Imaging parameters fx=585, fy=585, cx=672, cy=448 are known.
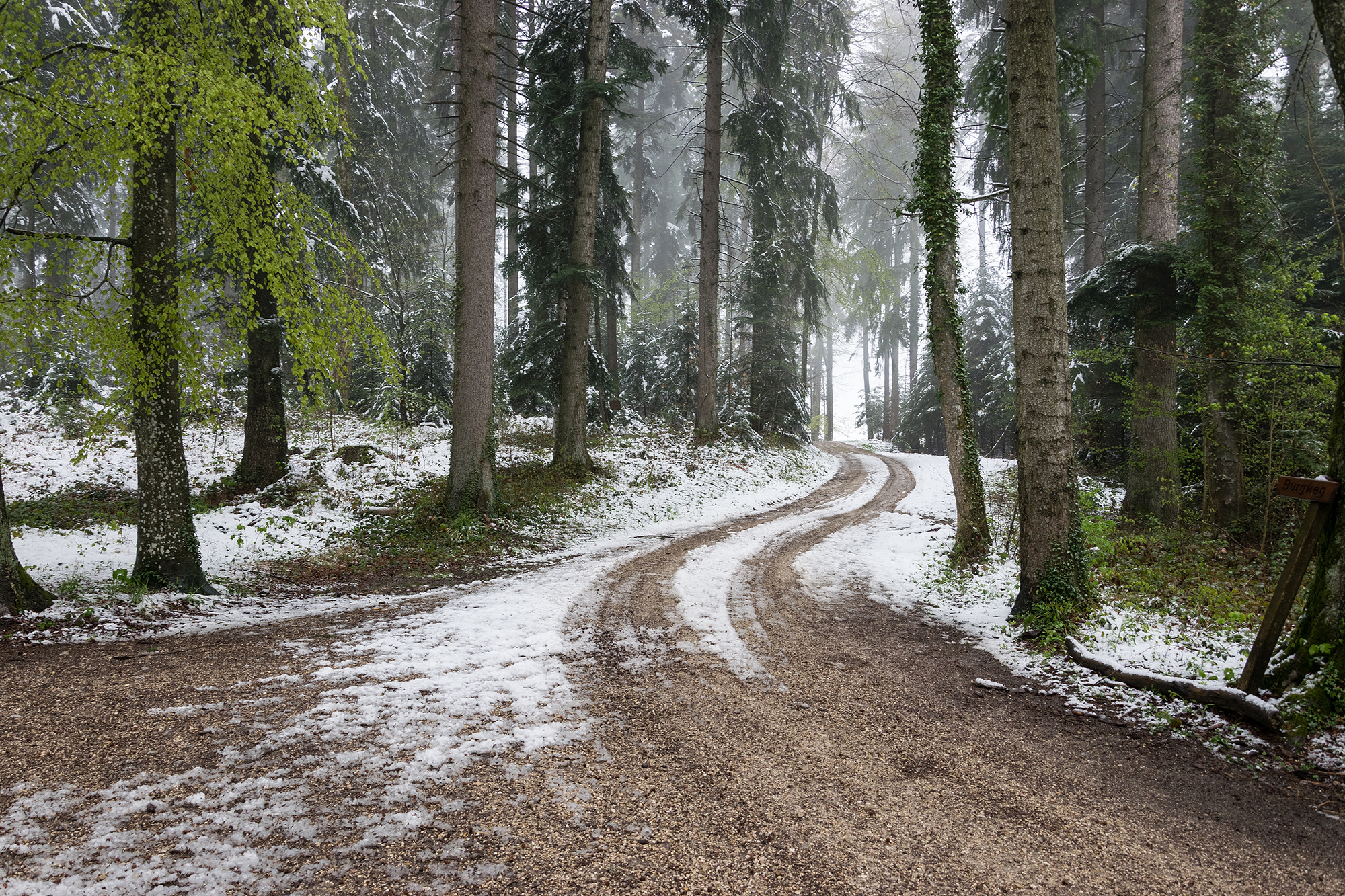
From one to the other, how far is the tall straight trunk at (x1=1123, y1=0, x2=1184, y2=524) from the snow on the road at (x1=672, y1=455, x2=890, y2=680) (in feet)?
18.3

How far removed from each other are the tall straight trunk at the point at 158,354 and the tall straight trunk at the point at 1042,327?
8202 millimetres

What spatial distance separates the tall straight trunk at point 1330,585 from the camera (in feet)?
11.3

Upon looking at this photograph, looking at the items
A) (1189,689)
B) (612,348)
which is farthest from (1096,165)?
(1189,689)

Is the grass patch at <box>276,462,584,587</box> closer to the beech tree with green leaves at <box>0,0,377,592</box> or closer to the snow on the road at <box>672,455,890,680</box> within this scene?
the beech tree with green leaves at <box>0,0,377,592</box>

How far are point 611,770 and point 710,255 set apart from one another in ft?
52.9

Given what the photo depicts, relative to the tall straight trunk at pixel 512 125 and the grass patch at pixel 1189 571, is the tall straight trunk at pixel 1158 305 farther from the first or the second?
the tall straight trunk at pixel 512 125

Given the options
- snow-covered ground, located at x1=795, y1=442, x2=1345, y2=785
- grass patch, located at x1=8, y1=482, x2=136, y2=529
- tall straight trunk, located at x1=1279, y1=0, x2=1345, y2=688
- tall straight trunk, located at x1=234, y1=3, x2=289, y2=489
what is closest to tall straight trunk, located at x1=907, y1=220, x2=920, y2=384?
snow-covered ground, located at x1=795, y1=442, x2=1345, y2=785

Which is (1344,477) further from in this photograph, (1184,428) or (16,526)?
(16,526)

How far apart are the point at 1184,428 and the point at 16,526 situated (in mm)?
18908

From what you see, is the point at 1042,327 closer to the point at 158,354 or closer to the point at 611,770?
the point at 611,770

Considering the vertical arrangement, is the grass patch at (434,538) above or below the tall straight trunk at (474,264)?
below

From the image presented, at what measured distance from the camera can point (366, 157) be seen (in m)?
16.2

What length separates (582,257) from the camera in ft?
40.8

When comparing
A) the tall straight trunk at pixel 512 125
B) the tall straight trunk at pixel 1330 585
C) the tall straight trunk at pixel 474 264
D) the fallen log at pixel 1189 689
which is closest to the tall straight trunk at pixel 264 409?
the tall straight trunk at pixel 474 264
